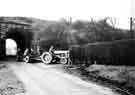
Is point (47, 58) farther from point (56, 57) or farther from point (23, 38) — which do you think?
point (23, 38)

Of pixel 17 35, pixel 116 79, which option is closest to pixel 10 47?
pixel 17 35

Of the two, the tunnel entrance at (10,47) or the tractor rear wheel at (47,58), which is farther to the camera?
the tunnel entrance at (10,47)

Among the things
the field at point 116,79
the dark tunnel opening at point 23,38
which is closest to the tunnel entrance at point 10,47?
the dark tunnel opening at point 23,38

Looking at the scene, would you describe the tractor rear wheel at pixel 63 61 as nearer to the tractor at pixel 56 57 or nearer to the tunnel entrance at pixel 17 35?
the tractor at pixel 56 57

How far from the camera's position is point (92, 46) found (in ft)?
38.4

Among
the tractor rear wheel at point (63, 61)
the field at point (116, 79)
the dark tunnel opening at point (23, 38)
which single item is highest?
the dark tunnel opening at point (23, 38)

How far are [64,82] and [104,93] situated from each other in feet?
7.15

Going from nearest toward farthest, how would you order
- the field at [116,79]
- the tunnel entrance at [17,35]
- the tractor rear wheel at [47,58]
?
the field at [116,79], the tractor rear wheel at [47,58], the tunnel entrance at [17,35]

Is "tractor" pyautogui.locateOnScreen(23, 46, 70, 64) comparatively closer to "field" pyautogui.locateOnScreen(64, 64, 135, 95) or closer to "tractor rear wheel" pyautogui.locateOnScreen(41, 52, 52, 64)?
"tractor rear wheel" pyautogui.locateOnScreen(41, 52, 52, 64)

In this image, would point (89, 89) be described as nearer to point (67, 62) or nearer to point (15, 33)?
point (67, 62)

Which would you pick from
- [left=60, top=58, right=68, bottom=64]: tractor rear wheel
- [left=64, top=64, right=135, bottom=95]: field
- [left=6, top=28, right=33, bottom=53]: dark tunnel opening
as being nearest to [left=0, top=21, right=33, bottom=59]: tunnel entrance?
[left=6, top=28, right=33, bottom=53]: dark tunnel opening

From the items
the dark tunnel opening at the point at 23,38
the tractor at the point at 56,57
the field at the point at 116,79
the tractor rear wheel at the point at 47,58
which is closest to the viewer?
the field at the point at 116,79

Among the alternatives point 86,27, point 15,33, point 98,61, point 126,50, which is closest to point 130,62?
point 126,50

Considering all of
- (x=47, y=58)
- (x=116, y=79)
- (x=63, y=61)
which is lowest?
(x=116, y=79)
